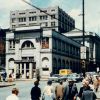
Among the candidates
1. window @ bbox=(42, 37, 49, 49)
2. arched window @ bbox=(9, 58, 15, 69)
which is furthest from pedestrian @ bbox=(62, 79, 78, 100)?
arched window @ bbox=(9, 58, 15, 69)

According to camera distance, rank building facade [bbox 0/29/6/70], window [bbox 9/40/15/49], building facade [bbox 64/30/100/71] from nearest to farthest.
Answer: window [bbox 9/40/15/49] → building facade [bbox 0/29/6/70] → building facade [bbox 64/30/100/71]

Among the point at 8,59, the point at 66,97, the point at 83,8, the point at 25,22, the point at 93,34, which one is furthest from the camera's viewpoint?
the point at 25,22

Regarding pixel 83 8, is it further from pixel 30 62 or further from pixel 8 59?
pixel 8 59

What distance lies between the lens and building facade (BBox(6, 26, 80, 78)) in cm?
7419

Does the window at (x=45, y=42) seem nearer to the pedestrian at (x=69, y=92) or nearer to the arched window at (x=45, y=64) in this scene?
the arched window at (x=45, y=64)

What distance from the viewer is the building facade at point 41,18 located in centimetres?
11981

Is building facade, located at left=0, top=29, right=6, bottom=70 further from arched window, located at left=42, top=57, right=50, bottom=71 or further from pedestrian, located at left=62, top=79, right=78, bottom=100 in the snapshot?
pedestrian, located at left=62, top=79, right=78, bottom=100

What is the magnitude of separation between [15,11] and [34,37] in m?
53.9

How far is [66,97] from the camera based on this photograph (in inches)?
579

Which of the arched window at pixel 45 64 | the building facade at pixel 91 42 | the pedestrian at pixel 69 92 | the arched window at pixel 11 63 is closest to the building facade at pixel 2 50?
the arched window at pixel 11 63

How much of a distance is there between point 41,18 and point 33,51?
48063 millimetres

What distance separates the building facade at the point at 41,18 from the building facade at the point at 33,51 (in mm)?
38492

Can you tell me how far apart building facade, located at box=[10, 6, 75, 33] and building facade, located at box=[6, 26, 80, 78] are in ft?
126

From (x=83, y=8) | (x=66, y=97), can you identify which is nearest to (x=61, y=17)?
(x=83, y=8)
